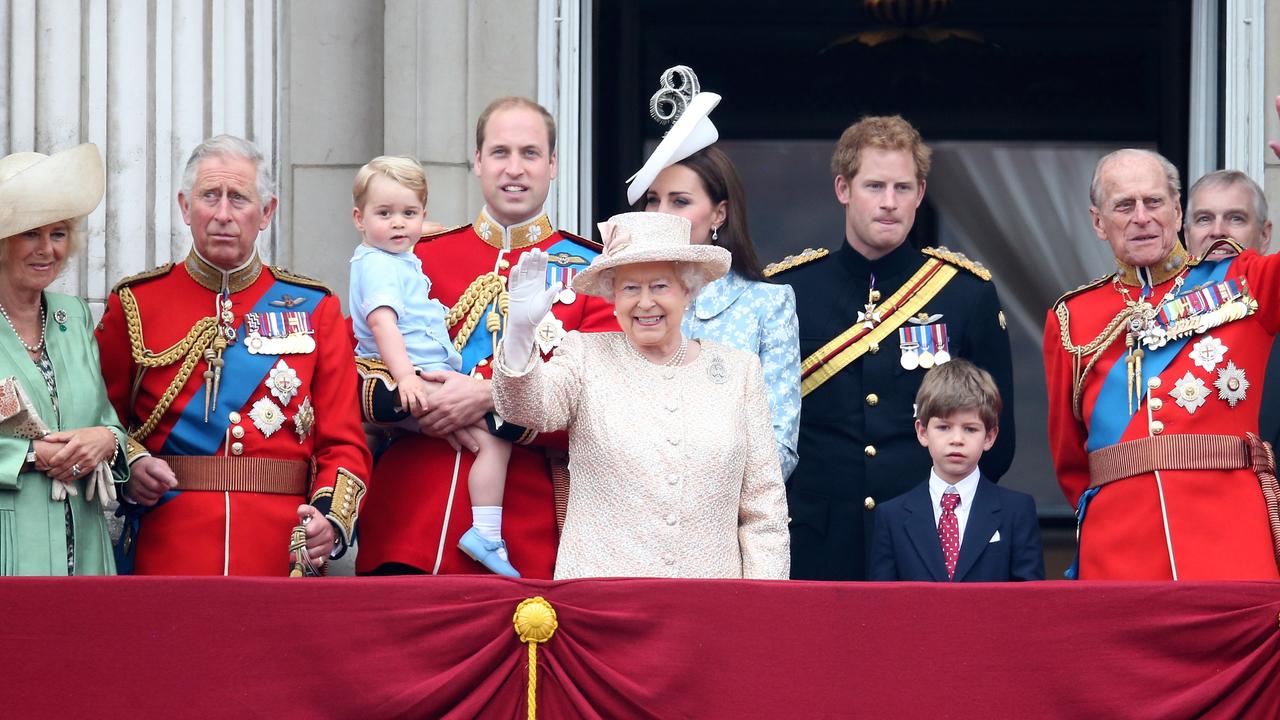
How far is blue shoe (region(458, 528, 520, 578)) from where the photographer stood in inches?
183

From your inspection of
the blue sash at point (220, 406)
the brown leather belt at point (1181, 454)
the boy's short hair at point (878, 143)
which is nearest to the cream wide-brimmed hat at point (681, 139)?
the boy's short hair at point (878, 143)

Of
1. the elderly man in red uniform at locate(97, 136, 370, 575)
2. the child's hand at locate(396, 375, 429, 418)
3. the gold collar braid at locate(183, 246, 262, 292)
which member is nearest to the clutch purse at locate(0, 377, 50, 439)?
the elderly man in red uniform at locate(97, 136, 370, 575)

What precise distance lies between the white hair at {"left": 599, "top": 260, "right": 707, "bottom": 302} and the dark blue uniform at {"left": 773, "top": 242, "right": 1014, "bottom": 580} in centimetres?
78

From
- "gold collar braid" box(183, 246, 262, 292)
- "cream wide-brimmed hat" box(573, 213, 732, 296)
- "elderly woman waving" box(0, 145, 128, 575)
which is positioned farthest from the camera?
"gold collar braid" box(183, 246, 262, 292)

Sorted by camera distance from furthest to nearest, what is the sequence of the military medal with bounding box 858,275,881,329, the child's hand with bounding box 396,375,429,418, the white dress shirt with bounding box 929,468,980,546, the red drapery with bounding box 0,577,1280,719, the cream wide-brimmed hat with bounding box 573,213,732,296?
the military medal with bounding box 858,275,881,329 → the white dress shirt with bounding box 929,468,980,546 → the child's hand with bounding box 396,375,429,418 → the cream wide-brimmed hat with bounding box 573,213,732,296 → the red drapery with bounding box 0,577,1280,719

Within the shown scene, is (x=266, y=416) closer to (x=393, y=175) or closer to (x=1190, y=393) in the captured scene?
(x=393, y=175)

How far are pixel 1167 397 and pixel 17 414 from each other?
8.57 ft

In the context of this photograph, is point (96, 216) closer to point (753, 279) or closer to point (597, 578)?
point (753, 279)

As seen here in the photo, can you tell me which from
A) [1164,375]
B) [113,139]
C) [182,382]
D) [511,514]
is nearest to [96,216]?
[113,139]

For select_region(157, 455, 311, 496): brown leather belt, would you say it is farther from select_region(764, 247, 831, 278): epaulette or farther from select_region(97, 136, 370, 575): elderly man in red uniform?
select_region(764, 247, 831, 278): epaulette

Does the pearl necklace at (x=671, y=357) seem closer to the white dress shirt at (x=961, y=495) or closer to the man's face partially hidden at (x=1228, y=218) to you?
the white dress shirt at (x=961, y=495)

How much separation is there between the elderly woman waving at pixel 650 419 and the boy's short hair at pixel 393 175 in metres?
0.84

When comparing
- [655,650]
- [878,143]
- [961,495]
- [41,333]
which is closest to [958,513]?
[961,495]

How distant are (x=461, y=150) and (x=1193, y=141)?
2.48 m
